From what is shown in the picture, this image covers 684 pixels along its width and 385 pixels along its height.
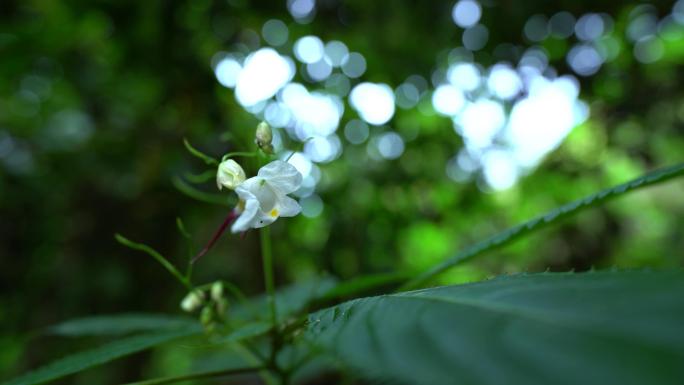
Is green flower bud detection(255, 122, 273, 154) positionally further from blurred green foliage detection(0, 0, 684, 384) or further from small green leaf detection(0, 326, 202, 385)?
blurred green foliage detection(0, 0, 684, 384)

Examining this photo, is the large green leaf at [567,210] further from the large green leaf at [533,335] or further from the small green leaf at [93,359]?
the small green leaf at [93,359]

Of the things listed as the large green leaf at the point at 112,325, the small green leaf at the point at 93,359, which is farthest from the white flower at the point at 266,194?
the large green leaf at the point at 112,325

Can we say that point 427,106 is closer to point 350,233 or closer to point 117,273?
point 350,233

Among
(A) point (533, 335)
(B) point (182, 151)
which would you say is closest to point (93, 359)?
(A) point (533, 335)

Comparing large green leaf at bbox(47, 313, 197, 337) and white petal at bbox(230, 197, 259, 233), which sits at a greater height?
white petal at bbox(230, 197, 259, 233)

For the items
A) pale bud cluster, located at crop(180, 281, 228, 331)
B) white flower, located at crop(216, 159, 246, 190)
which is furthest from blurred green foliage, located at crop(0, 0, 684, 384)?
white flower, located at crop(216, 159, 246, 190)

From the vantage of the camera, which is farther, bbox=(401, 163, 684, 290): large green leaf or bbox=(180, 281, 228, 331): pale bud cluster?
bbox=(180, 281, 228, 331): pale bud cluster
